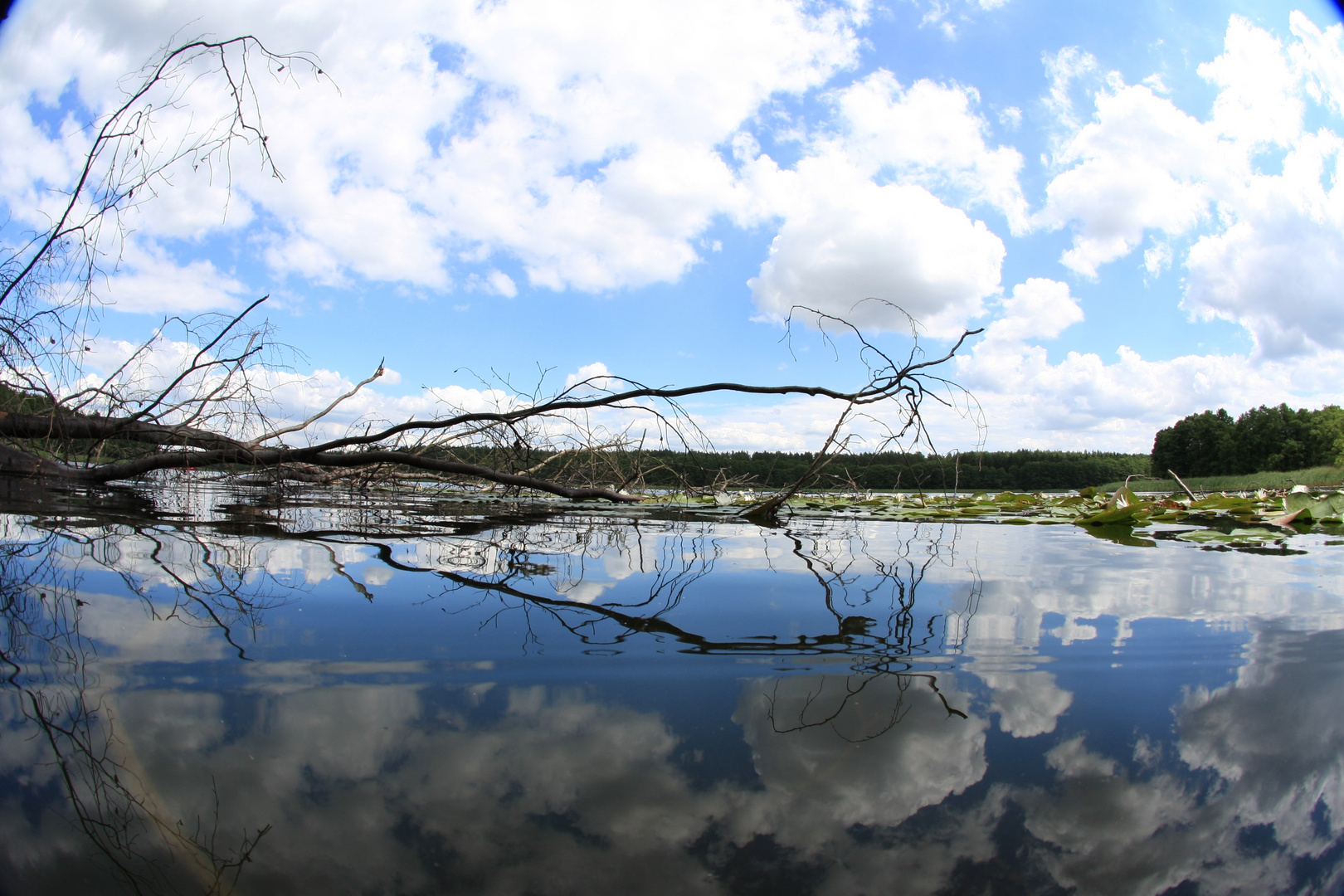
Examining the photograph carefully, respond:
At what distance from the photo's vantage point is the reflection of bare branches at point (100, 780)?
1.65ft

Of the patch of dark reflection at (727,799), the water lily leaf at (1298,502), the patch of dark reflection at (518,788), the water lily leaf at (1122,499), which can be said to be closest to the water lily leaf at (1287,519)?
the water lily leaf at (1298,502)

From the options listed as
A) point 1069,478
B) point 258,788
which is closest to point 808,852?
point 258,788

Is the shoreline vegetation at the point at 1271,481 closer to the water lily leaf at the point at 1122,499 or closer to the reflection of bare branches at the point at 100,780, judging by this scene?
the water lily leaf at the point at 1122,499

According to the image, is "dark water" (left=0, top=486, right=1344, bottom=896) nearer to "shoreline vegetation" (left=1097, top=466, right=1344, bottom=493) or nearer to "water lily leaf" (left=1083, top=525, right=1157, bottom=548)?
"water lily leaf" (left=1083, top=525, right=1157, bottom=548)

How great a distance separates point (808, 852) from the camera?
556mm

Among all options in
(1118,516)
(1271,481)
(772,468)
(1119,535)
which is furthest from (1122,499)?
(1271,481)

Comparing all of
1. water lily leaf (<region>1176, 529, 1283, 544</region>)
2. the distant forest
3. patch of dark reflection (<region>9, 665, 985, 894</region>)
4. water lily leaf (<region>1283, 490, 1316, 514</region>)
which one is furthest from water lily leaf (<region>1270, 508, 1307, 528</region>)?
patch of dark reflection (<region>9, 665, 985, 894</region>)

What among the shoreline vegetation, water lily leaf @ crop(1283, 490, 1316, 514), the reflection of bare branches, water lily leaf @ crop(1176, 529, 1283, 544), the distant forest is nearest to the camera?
the reflection of bare branches

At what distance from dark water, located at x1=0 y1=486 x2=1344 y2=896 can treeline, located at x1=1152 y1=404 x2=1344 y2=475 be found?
43743 millimetres

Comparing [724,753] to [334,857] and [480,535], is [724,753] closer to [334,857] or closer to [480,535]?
[334,857]

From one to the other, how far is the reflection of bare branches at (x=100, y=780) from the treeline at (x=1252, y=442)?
147ft

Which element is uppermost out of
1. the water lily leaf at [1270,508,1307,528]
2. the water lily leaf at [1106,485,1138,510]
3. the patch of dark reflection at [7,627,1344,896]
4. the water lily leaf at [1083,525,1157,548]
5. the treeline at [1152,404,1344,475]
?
the treeline at [1152,404,1344,475]

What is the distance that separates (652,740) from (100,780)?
0.53m

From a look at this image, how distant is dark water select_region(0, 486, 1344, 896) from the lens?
536 millimetres
